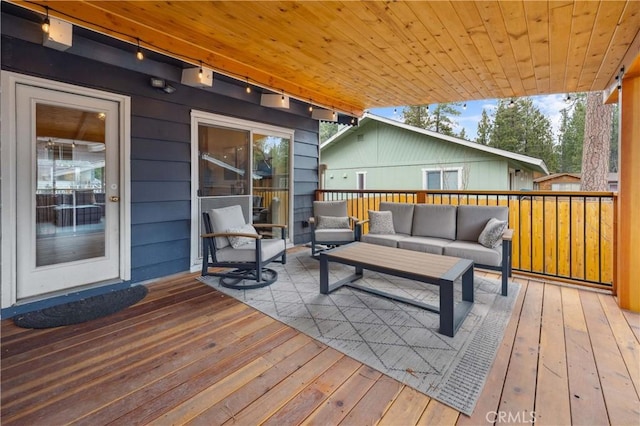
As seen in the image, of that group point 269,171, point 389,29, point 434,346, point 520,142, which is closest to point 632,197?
point 434,346

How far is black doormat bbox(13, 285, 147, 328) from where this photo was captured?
2520mm

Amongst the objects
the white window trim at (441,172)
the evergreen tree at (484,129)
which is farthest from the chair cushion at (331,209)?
the evergreen tree at (484,129)

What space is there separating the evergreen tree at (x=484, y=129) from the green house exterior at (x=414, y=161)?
549cm

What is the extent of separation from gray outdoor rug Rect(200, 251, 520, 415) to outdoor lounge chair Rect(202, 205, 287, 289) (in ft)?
0.51

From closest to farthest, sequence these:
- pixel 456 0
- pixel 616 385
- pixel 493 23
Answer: pixel 616 385 < pixel 456 0 < pixel 493 23

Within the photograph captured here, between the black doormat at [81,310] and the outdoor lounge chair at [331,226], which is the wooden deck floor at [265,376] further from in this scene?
the outdoor lounge chair at [331,226]

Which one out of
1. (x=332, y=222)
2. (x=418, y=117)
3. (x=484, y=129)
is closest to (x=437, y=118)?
(x=418, y=117)

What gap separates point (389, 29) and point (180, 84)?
2.66m

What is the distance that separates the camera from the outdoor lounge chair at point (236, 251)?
3.41 metres

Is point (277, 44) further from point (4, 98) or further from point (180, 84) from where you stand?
point (4, 98)

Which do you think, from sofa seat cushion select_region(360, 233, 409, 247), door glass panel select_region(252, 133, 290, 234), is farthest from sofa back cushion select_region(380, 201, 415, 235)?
door glass panel select_region(252, 133, 290, 234)

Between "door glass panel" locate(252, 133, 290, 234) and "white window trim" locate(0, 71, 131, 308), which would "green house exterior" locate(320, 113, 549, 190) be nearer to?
"door glass panel" locate(252, 133, 290, 234)

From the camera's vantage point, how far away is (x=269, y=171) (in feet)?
16.8

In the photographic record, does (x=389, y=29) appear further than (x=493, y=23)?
Yes
